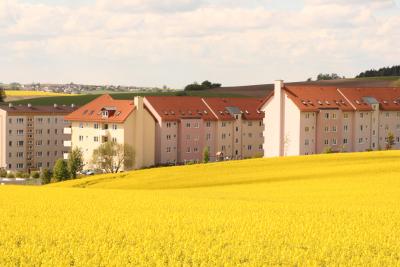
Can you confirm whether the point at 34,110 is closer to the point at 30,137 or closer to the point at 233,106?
the point at 30,137

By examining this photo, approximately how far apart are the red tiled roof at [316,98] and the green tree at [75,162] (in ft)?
117

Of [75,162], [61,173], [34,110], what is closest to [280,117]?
[75,162]

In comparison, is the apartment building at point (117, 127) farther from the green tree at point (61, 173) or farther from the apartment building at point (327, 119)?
the apartment building at point (327, 119)

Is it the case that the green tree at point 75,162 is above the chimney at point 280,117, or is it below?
below

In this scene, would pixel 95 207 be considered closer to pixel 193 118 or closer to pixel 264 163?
pixel 264 163

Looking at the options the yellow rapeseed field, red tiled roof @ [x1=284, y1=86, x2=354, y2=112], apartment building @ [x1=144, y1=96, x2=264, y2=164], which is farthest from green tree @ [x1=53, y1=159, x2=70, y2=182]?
the yellow rapeseed field

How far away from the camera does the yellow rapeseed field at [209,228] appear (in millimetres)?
21984

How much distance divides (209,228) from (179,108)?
338 feet

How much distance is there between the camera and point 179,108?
131m

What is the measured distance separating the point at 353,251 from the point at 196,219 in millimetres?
8855

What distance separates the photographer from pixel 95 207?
35875 millimetres

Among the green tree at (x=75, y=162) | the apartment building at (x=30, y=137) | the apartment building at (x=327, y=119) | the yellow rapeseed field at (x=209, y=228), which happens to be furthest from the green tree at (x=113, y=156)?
the yellow rapeseed field at (x=209, y=228)

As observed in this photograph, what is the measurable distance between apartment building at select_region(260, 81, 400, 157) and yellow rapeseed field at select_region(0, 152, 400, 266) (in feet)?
220

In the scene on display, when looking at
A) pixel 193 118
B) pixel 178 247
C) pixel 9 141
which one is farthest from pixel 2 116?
pixel 178 247
